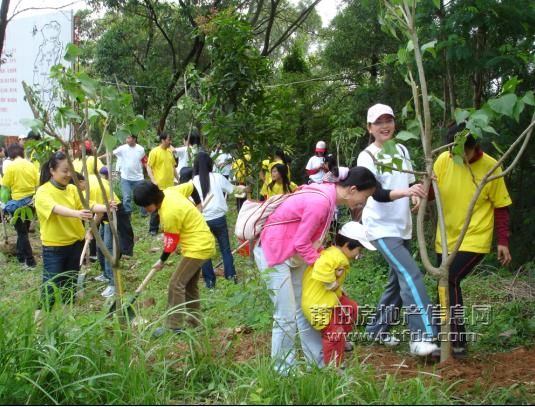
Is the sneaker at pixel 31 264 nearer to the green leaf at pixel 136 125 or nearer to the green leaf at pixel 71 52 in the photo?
the green leaf at pixel 136 125

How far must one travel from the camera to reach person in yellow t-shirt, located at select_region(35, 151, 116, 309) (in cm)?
500

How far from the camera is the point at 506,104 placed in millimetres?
2746

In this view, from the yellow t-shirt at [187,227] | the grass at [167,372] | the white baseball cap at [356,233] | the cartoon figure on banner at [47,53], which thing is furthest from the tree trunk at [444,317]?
the cartoon figure on banner at [47,53]

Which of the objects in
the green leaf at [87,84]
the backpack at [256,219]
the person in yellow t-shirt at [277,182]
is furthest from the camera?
the person in yellow t-shirt at [277,182]

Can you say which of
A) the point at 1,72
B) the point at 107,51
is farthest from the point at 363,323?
the point at 107,51

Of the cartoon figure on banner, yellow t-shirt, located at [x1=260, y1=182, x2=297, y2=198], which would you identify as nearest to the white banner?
the cartoon figure on banner

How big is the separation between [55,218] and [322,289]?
273 centimetres

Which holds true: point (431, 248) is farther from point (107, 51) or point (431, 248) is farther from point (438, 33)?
point (107, 51)

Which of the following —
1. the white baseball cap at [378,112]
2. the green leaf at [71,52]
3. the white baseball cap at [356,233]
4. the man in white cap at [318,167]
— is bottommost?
the white baseball cap at [356,233]

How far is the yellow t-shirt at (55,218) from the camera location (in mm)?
5020

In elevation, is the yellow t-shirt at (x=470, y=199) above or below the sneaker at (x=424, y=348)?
above

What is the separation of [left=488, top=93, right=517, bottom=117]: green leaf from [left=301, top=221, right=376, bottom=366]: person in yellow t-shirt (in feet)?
3.77

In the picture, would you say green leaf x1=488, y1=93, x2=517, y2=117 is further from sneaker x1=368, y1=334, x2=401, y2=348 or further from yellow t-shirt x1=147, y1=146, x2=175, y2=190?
yellow t-shirt x1=147, y1=146, x2=175, y2=190

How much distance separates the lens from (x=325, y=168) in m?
10.3
